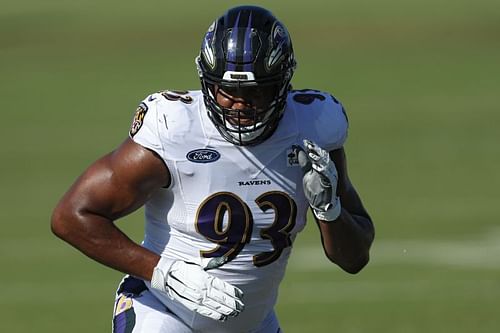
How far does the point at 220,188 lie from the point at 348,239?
0.60 m

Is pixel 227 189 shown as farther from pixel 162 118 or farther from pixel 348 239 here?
pixel 348 239

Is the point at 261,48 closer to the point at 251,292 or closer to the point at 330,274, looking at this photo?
the point at 251,292

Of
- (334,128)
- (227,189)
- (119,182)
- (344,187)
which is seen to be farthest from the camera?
(344,187)

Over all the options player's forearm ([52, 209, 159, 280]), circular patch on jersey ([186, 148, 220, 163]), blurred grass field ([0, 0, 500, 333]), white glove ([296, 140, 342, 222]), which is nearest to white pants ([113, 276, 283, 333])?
player's forearm ([52, 209, 159, 280])

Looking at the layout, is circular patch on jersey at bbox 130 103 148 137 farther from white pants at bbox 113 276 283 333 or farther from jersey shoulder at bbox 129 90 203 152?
white pants at bbox 113 276 283 333

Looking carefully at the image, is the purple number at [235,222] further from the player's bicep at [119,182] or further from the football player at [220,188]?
the player's bicep at [119,182]

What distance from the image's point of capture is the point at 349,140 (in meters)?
15.3

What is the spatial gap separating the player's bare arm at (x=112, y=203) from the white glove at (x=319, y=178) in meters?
0.59

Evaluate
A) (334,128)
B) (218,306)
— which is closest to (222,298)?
(218,306)

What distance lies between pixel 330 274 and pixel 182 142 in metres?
5.26

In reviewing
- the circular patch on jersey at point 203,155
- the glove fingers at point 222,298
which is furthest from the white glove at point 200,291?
the circular patch on jersey at point 203,155

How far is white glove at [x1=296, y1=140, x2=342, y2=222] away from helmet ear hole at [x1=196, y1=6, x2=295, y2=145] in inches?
8.9

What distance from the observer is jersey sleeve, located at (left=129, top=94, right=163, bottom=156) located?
5316mm

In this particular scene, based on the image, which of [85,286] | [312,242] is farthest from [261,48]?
[312,242]
